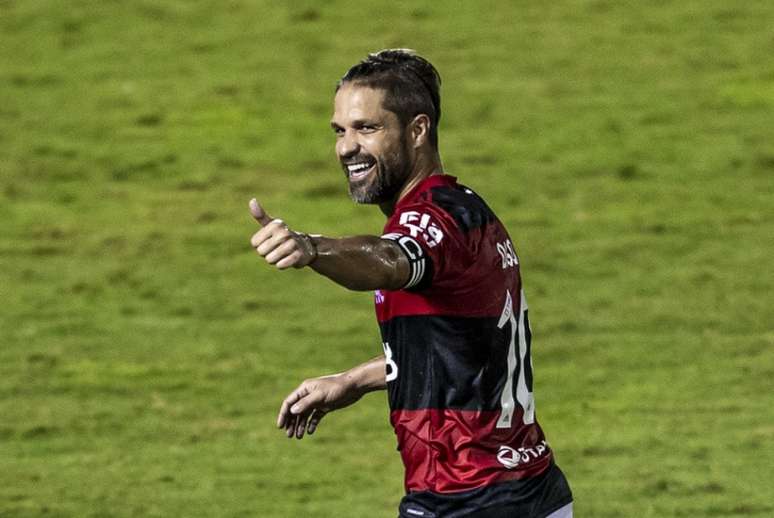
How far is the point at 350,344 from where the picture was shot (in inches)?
499

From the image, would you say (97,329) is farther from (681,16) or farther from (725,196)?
(681,16)

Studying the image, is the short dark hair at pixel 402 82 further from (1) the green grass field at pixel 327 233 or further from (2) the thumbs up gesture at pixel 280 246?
(1) the green grass field at pixel 327 233

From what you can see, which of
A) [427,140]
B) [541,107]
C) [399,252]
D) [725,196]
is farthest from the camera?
[541,107]

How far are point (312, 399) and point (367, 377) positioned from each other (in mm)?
190

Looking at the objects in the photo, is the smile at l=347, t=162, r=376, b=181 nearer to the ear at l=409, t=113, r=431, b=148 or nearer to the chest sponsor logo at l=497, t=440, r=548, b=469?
the ear at l=409, t=113, r=431, b=148

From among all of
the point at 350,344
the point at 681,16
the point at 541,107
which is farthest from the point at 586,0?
the point at 350,344

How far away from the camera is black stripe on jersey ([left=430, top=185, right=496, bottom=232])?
4.88 metres

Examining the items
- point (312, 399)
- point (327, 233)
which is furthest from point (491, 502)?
point (327, 233)

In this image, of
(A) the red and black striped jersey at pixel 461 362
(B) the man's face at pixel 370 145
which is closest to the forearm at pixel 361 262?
(A) the red and black striped jersey at pixel 461 362

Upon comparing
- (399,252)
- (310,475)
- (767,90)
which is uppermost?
(399,252)

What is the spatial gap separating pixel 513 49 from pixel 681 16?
1.94 metres

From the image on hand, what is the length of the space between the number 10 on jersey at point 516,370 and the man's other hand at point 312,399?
740 millimetres

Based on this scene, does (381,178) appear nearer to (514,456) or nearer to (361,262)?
(361,262)

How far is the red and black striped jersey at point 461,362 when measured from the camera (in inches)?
193
